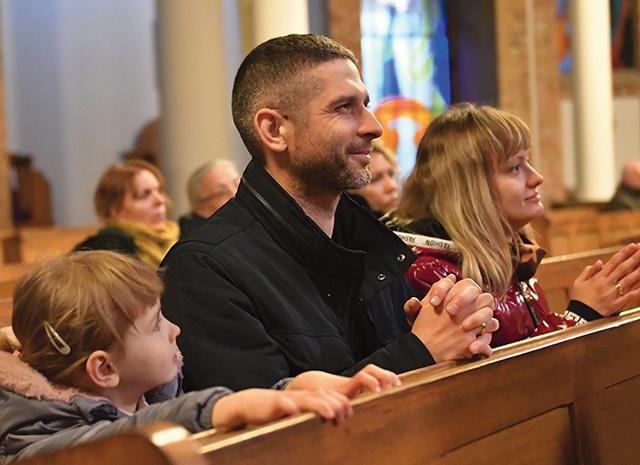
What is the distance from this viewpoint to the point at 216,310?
2264 millimetres

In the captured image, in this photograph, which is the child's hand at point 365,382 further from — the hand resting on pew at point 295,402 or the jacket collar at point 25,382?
the jacket collar at point 25,382

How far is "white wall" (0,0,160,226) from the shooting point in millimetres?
11109

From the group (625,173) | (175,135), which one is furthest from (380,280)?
(625,173)

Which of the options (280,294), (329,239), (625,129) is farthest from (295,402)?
(625,129)

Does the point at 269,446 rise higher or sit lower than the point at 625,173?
higher

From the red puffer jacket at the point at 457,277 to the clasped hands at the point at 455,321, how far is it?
2.28 feet

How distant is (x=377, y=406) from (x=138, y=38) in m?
10.8

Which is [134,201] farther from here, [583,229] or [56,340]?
[583,229]

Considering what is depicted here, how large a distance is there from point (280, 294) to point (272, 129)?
19.1 inches

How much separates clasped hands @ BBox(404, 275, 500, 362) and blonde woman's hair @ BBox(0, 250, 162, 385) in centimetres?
62

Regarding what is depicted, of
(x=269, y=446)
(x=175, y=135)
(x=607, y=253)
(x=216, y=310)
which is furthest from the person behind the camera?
(x=175, y=135)

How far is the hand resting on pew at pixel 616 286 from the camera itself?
8.86 ft

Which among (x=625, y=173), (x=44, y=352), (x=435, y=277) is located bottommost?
(x=625, y=173)

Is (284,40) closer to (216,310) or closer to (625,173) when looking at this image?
(216,310)
